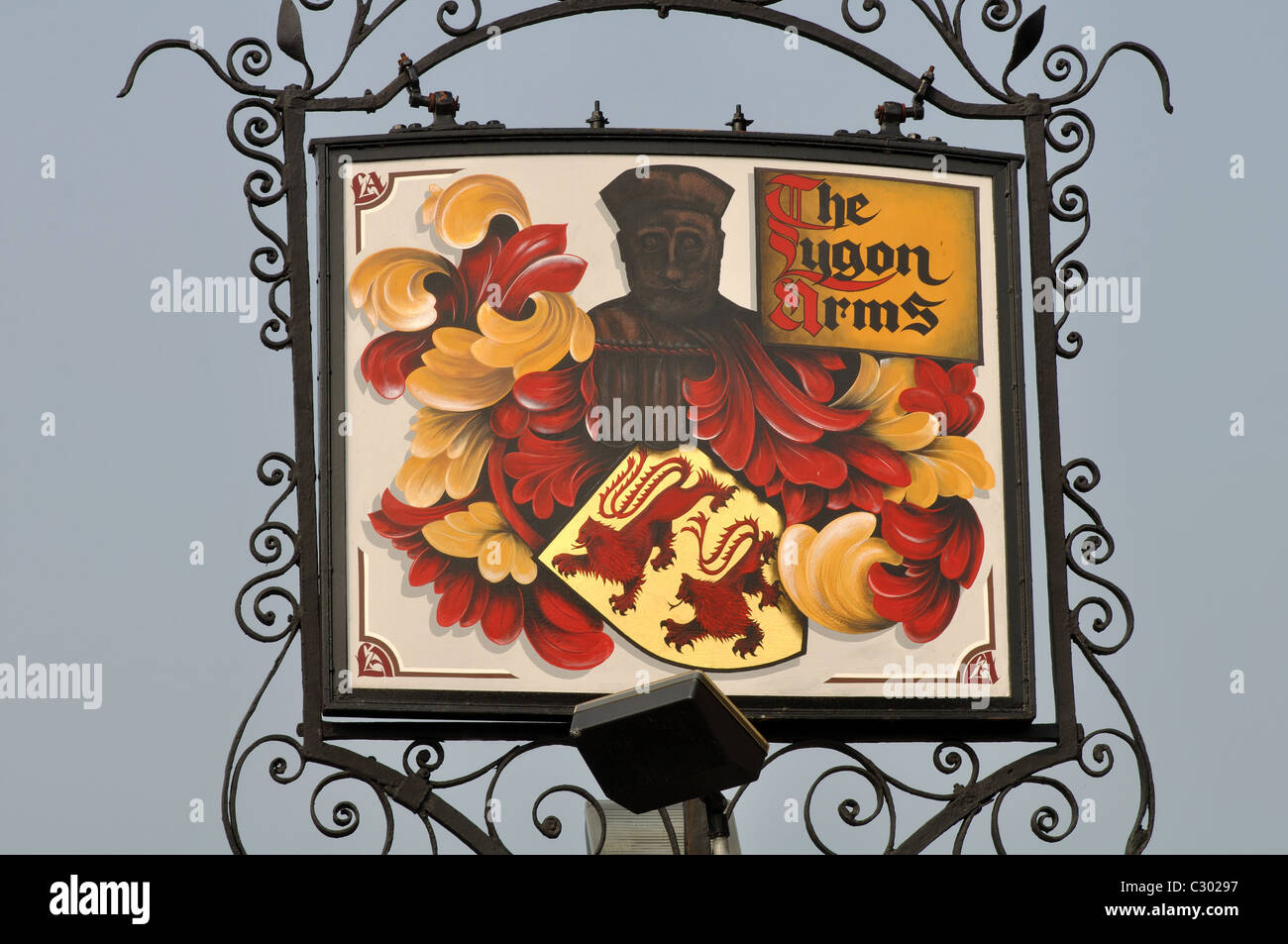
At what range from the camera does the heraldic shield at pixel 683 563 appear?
721 centimetres

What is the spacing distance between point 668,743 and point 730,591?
2.18 meters

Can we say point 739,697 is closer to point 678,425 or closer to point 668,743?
point 678,425

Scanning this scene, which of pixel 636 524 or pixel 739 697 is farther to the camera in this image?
pixel 636 524

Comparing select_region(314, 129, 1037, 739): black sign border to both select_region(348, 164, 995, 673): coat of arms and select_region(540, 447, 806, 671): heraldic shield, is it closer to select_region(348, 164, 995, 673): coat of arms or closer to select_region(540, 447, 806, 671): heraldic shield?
select_region(348, 164, 995, 673): coat of arms

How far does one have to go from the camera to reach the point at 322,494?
7.23 meters

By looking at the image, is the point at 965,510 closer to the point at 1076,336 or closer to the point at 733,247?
the point at 1076,336

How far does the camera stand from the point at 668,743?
202 inches

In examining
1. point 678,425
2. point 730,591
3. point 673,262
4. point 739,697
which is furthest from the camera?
point 673,262

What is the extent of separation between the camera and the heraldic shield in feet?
23.6

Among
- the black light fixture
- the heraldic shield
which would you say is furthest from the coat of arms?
the black light fixture

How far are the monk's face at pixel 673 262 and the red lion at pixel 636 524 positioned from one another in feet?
1.79

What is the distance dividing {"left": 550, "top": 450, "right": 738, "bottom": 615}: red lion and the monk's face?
546 millimetres

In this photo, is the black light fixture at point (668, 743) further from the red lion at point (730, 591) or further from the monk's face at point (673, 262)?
the monk's face at point (673, 262)

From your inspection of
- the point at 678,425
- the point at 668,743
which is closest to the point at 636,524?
the point at 678,425
